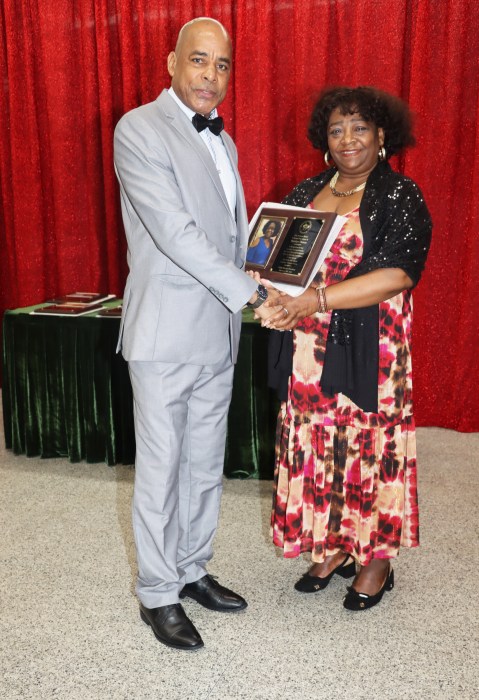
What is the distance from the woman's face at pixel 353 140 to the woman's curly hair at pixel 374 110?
0.07 feet

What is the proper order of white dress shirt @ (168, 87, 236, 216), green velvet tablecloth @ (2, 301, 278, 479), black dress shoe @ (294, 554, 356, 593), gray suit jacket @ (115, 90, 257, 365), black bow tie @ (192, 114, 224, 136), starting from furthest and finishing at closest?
green velvet tablecloth @ (2, 301, 278, 479)
black dress shoe @ (294, 554, 356, 593)
white dress shirt @ (168, 87, 236, 216)
black bow tie @ (192, 114, 224, 136)
gray suit jacket @ (115, 90, 257, 365)

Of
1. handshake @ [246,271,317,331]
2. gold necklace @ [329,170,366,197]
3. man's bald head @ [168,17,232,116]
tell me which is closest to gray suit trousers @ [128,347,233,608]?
handshake @ [246,271,317,331]

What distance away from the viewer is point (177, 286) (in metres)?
1.92

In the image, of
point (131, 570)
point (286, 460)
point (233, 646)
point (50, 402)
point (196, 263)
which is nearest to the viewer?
point (196, 263)

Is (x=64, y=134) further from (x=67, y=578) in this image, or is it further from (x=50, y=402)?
(x=67, y=578)

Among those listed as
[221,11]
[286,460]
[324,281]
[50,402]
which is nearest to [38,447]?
[50,402]

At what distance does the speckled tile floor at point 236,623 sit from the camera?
6.16ft

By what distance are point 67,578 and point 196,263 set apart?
1.27 metres

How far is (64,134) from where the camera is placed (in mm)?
4535

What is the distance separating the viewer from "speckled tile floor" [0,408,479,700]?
188 centimetres

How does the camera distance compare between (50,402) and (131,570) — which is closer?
(131,570)

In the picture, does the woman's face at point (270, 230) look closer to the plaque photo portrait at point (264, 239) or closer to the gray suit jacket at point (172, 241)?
the plaque photo portrait at point (264, 239)

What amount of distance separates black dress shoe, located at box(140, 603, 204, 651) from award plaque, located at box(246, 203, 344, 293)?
3.33 feet

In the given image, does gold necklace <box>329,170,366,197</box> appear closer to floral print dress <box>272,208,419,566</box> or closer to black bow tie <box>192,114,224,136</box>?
floral print dress <box>272,208,419,566</box>
